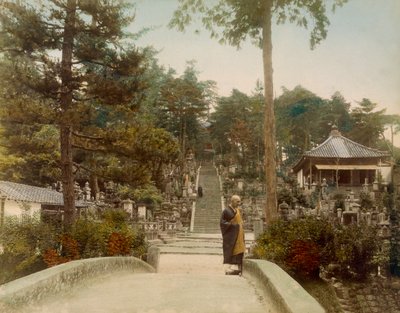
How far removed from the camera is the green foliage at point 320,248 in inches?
377

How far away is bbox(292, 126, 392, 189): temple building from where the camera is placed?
39.6m

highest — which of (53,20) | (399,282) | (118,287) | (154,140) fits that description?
(53,20)

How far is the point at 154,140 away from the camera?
42.0ft

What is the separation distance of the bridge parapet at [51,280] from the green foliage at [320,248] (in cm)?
337

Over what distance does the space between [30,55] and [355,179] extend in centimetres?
3478

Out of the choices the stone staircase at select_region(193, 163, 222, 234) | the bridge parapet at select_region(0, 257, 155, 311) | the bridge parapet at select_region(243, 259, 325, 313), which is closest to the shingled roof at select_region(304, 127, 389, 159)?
the stone staircase at select_region(193, 163, 222, 234)

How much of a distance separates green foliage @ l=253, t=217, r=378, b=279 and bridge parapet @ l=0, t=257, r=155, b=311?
3375 mm

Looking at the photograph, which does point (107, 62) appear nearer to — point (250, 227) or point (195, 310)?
point (195, 310)

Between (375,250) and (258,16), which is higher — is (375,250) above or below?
below

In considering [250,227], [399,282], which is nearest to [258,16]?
[399,282]

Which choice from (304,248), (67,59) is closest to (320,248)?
(304,248)

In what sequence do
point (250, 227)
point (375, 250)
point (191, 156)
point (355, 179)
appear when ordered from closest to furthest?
point (375, 250) → point (250, 227) → point (355, 179) → point (191, 156)

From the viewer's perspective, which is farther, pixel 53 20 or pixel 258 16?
pixel 258 16

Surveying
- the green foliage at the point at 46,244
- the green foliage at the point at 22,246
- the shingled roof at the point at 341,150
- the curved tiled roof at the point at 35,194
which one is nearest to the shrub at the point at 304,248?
the green foliage at the point at 46,244
